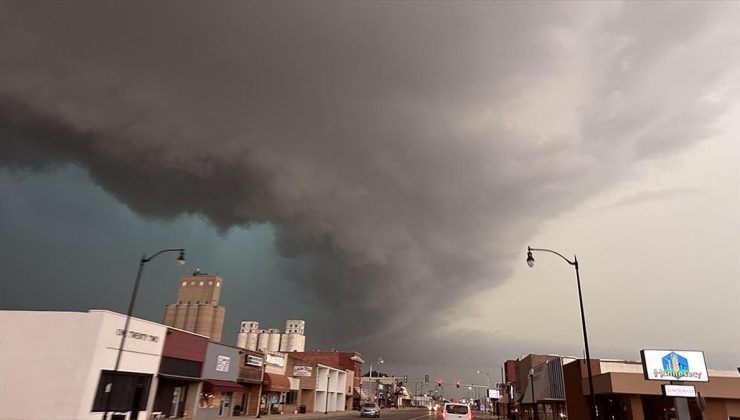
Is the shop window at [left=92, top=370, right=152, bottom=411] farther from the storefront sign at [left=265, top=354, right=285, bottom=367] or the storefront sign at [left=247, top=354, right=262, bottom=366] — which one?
the storefront sign at [left=265, top=354, right=285, bottom=367]

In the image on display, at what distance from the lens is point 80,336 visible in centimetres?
3412

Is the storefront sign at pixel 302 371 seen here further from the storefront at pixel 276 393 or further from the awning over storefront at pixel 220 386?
the awning over storefront at pixel 220 386

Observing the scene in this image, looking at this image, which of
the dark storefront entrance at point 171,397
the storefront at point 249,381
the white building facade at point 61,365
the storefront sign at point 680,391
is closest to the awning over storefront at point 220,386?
the storefront at point 249,381

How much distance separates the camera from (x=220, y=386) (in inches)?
1943

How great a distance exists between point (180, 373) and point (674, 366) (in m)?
40.4

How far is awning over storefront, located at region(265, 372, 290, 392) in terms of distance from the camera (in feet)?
202

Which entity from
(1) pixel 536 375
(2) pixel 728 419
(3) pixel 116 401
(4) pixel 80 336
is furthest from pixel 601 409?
(4) pixel 80 336

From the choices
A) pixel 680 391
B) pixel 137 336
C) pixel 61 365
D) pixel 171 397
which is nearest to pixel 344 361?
pixel 171 397

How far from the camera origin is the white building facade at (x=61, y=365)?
3278 centimetres

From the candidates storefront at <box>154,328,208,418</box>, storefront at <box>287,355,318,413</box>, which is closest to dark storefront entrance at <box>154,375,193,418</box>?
storefront at <box>154,328,208,418</box>

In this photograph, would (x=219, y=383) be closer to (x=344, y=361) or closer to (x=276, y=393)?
(x=276, y=393)

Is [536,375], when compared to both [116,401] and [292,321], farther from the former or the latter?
[292,321]

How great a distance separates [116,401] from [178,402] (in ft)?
31.3

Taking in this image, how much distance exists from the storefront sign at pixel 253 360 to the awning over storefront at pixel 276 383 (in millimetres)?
2732
